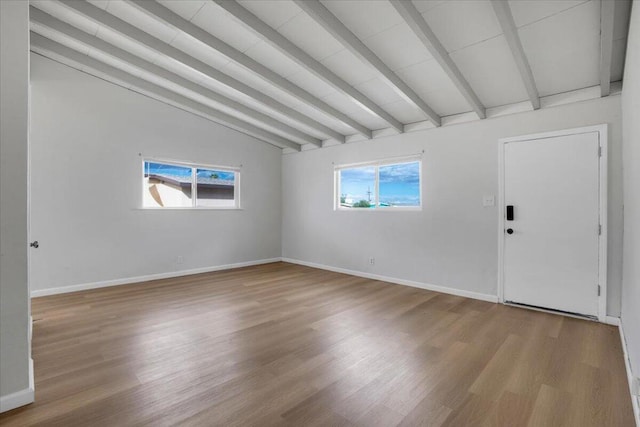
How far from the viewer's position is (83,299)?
3.81 meters

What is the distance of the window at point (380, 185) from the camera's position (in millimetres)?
4645

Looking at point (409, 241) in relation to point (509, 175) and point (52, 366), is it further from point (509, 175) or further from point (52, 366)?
point (52, 366)

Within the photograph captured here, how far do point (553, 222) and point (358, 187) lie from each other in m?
2.85

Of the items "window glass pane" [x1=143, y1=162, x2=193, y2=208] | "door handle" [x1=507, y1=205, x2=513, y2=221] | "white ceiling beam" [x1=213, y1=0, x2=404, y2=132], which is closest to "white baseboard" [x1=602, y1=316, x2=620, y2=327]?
"door handle" [x1=507, y1=205, x2=513, y2=221]

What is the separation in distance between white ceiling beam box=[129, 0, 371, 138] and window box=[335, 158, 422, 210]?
100 centimetres

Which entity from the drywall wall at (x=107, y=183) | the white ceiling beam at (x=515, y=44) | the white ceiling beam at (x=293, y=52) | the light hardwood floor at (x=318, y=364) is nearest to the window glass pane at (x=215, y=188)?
the drywall wall at (x=107, y=183)

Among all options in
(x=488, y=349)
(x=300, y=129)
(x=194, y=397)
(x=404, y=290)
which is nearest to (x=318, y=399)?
(x=194, y=397)

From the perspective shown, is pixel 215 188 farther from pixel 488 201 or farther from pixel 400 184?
pixel 488 201

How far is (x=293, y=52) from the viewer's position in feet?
9.98

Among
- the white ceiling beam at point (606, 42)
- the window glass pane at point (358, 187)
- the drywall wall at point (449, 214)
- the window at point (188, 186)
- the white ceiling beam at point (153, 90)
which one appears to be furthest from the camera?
the window glass pane at point (358, 187)

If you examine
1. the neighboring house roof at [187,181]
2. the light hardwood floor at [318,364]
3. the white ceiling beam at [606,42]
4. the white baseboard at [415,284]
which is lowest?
the light hardwood floor at [318,364]

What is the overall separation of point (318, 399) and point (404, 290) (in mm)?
2766

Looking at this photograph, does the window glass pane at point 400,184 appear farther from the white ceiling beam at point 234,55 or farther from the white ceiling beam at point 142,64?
the white ceiling beam at point 142,64

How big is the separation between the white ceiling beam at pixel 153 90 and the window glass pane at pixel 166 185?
1045 mm
